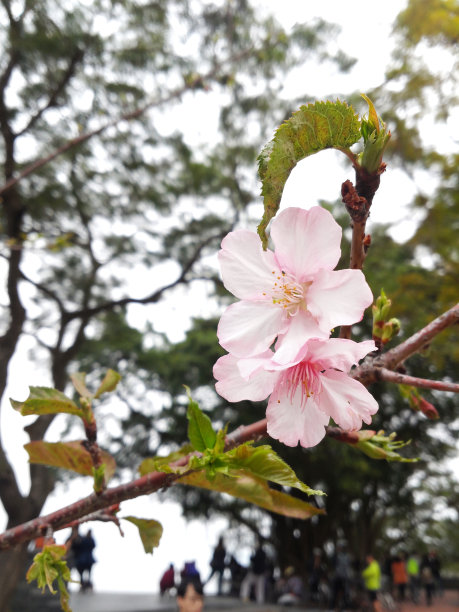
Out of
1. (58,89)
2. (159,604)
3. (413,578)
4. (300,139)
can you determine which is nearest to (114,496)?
(300,139)

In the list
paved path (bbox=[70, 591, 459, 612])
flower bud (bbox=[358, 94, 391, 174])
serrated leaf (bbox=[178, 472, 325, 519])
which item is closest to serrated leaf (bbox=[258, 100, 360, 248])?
flower bud (bbox=[358, 94, 391, 174])

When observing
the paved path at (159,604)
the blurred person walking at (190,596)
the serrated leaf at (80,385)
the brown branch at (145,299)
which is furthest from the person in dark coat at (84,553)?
the serrated leaf at (80,385)

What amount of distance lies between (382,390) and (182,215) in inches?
225

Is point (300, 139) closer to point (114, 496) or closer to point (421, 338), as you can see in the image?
point (421, 338)

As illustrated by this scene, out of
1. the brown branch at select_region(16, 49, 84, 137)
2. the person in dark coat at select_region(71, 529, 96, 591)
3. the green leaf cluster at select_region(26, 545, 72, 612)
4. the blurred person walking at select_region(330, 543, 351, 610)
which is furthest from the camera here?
the blurred person walking at select_region(330, 543, 351, 610)

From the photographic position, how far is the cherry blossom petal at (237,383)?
0.58 meters

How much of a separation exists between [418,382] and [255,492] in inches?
10.1

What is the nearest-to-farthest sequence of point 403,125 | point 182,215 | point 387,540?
1. point 403,125
2. point 182,215
3. point 387,540

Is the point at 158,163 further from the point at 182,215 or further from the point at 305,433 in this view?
the point at 305,433

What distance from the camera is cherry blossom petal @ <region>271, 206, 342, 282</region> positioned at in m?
0.56

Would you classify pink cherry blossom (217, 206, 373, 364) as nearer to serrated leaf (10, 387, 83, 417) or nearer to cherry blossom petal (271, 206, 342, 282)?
cherry blossom petal (271, 206, 342, 282)

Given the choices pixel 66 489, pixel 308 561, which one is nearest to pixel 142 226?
pixel 66 489

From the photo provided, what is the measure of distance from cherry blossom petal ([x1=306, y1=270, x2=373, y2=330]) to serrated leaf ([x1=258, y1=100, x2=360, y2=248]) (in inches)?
3.2

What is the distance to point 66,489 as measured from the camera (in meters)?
12.6
